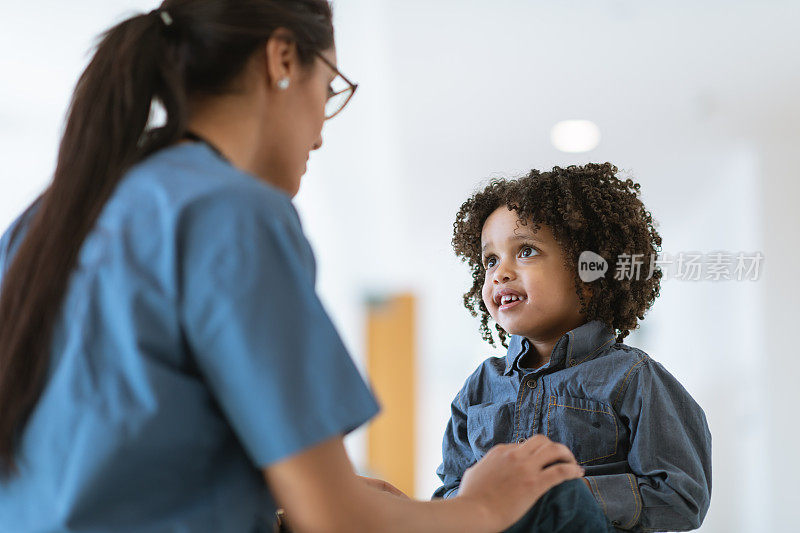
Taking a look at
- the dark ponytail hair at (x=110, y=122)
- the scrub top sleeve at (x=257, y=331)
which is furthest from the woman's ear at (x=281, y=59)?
the scrub top sleeve at (x=257, y=331)

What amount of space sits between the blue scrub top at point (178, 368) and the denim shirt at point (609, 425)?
1.91 feet

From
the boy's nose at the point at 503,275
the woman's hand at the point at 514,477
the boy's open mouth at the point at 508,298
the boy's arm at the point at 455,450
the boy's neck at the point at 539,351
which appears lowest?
the boy's arm at the point at 455,450

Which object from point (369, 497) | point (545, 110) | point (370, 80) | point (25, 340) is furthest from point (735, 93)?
point (25, 340)

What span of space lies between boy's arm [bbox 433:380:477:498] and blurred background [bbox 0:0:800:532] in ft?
0.50

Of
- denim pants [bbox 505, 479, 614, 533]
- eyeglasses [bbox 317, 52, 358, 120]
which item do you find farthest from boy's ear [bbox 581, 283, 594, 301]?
eyeglasses [bbox 317, 52, 358, 120]

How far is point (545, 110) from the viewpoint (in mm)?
2262

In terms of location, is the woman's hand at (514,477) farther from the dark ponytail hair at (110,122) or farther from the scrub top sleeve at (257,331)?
the dark ponytail hair at (110,122)

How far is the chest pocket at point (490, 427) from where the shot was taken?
4.25 feet

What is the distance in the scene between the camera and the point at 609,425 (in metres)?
1.21

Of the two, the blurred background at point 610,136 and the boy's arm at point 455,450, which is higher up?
the blurred background at point 610,136

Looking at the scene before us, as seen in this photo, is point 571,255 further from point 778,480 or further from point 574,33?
point 574,33

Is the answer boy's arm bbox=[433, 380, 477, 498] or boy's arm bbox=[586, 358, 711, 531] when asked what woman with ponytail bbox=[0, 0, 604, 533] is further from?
boy's arm bbox=[433, 380, 477, 498]

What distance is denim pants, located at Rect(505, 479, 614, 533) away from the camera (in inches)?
39.1

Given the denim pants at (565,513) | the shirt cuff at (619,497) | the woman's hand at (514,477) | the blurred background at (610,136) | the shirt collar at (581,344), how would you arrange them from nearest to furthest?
the woman's hand at (514,477)
the denim pants at (565,513)
the shirt cuff at (619,497)
the shirt collar at (581,344)
the blurred background at (610,136)
